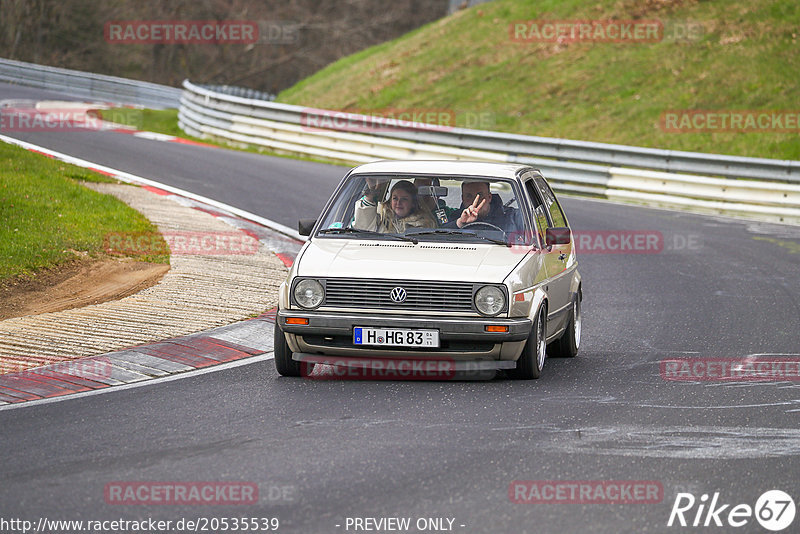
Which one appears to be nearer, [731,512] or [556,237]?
[731,512]

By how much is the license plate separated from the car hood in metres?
0.38

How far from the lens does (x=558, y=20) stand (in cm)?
3381

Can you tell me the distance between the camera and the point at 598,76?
3056 cm

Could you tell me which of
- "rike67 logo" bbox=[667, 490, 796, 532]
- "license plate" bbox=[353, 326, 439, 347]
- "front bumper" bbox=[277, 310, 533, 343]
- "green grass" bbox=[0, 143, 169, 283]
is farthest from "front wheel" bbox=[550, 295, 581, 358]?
"green grass" bbox=[0, 143, 169, 283]

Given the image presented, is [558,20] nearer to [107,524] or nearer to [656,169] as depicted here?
[656,169]

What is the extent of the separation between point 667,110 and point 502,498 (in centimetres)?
2349

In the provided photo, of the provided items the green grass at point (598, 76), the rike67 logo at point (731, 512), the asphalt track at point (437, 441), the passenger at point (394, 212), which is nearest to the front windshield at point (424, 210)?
the passenger at point (394, 212)

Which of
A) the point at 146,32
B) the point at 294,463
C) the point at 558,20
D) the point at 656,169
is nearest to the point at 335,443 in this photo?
the point at 294,463

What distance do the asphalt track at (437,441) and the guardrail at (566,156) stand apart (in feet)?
35.3

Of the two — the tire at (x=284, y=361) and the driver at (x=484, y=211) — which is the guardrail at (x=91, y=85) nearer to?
the driver at (x=484, y=211)

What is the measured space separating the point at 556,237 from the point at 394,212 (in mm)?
1308

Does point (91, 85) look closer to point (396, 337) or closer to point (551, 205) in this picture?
point (551, 205)

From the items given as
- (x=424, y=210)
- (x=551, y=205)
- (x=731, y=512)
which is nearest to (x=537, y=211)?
(x=551, y=205)

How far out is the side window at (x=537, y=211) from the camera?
898 centimetres
